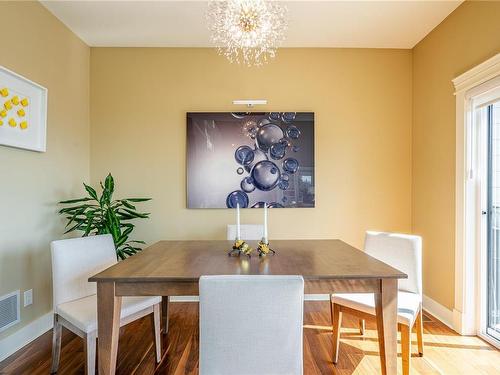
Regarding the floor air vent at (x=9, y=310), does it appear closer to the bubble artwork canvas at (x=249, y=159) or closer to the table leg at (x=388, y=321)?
the bubble artwork canvas at (x=249, y=159)

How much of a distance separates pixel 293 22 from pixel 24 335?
3.30 m

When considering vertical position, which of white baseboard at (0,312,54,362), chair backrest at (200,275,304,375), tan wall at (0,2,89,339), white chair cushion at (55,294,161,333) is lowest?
white baseboard at (0,312,54,362)

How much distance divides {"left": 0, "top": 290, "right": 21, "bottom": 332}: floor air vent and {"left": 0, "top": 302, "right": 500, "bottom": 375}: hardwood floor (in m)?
0.22

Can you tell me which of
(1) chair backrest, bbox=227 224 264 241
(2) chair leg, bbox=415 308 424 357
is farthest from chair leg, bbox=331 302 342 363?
Result: (1) chair backrest, bbox=227 224 264 241

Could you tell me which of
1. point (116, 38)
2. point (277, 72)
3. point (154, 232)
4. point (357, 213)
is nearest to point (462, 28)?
point (277, 72)

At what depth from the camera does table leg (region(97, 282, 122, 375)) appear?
4.86 ft

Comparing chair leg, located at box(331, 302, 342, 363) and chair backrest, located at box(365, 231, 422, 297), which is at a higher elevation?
chair backrest, located at box(365, 231, 422, 297)

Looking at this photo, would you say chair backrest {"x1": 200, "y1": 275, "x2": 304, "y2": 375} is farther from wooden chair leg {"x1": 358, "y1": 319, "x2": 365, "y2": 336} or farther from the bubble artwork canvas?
the bubble artwork canvas

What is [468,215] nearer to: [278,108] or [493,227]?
[493,227]

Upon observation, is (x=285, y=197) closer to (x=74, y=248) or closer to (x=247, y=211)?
(x=247, y=211)

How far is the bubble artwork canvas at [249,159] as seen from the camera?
3.27m

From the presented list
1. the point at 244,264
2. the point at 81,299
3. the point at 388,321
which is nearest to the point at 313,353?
the point at 388,321

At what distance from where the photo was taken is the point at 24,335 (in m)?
2.36

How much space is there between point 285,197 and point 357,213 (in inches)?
30.5
